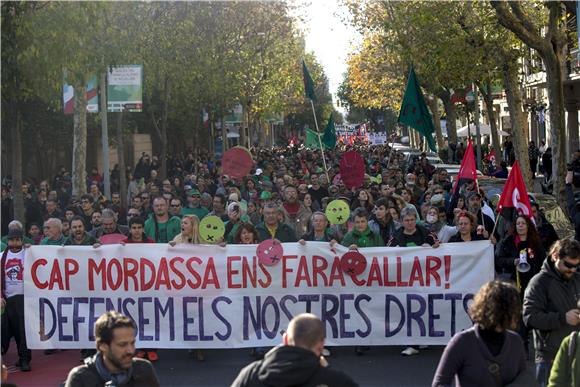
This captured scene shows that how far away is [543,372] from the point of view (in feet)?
23.9

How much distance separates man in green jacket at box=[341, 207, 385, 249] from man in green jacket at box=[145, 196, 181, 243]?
2.23 m

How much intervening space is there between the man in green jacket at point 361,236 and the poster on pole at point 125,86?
1331 cm

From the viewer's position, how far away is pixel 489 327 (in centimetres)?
556

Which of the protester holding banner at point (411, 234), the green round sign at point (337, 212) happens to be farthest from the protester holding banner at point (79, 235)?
the protester holding banner at point (411, 234)

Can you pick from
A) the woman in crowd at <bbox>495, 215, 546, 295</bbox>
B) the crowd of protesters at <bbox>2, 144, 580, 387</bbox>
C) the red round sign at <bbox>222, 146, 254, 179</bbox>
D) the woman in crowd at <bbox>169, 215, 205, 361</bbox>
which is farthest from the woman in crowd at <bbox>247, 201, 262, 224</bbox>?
the woman in crowd at <bbox>495, 215, 546, 295</bbox>

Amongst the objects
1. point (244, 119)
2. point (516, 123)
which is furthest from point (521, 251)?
point (244, 119)

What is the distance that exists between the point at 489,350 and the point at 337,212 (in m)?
7.58

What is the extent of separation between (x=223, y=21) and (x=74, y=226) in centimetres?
2762

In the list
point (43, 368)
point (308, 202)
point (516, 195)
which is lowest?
point (43, 368)

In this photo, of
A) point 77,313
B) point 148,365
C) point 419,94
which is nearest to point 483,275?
point 77,313

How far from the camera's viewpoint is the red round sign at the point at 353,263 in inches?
415

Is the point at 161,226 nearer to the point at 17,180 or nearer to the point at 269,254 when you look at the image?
the point at 269,254

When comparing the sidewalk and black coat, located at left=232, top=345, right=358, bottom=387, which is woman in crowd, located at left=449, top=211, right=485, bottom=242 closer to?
the sidewalk

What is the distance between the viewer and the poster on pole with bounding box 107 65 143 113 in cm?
2395
